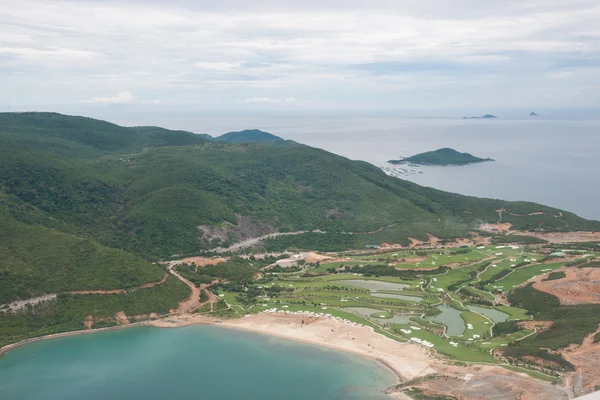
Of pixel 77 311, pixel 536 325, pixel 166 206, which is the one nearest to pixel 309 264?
pixel 166 206

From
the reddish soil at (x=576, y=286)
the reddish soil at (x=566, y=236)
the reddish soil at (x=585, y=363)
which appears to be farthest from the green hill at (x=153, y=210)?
the reddish soil at (x=585, y=363)

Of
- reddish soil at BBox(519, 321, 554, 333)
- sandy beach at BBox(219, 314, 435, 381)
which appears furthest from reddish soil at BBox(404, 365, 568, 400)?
reddish soil at BBox(519, 321, 554, 333)

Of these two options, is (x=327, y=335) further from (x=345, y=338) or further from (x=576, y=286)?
(x=576, y=286)

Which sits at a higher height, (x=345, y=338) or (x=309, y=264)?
(x=309, y=264)

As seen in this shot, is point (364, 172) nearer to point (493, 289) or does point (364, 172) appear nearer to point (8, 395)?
point (493, 289)

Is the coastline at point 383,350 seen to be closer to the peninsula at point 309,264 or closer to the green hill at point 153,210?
the peninsula at point 309,264

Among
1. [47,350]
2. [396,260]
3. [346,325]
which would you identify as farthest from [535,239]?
[47,350]
